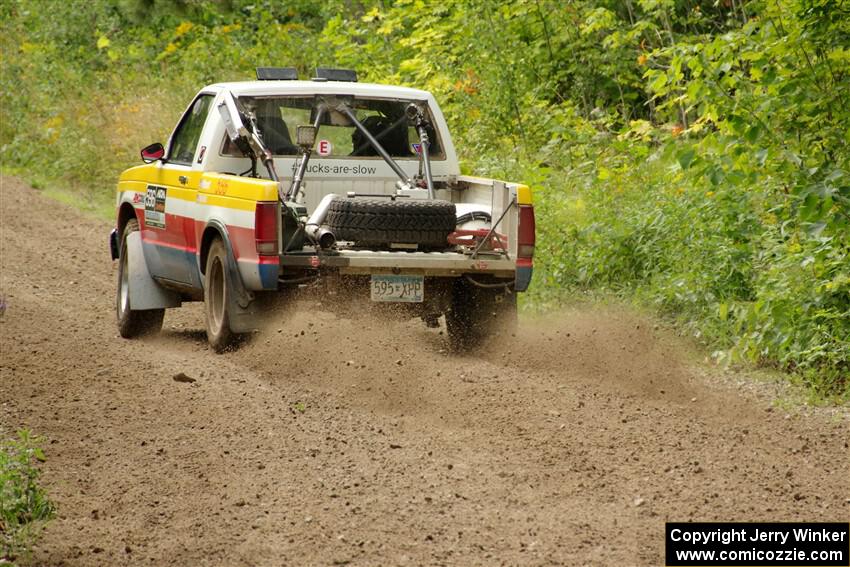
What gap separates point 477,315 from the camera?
9.98 m

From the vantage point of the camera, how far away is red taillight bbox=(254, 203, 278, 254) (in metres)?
9.02

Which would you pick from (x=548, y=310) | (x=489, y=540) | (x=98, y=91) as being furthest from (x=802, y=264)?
(x=98, y=91)

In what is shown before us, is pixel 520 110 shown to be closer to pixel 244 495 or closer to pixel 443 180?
pixel 443 180

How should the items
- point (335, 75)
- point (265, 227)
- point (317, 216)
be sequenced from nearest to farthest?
point (265, 227), point (317, 216), point (335, 75)

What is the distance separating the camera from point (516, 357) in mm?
9602

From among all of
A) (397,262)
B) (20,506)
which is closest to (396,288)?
(397,262)

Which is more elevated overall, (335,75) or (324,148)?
(335,75)

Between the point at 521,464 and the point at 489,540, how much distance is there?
1226mm

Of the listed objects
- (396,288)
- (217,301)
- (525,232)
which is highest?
(525,232)

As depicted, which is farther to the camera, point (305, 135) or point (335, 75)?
point (335, 75)

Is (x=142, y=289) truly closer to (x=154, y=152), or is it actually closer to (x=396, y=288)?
(x=154, y=152)

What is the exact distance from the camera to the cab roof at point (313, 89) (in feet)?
33.5

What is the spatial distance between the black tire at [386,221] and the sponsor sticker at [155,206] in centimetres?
196

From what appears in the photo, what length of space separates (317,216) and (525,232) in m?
1.48
